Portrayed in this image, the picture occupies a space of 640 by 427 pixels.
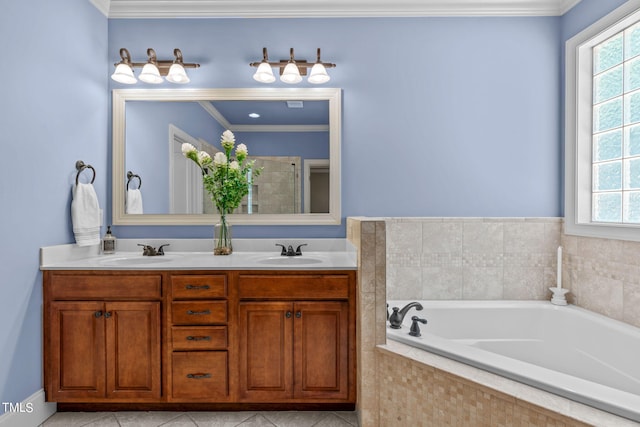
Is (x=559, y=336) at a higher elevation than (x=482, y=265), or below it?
below

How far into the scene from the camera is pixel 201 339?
190 cm

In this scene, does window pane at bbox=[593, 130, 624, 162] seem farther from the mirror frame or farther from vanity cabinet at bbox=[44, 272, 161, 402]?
vanity cabinet at bbox=[44, 272, 161, 402]

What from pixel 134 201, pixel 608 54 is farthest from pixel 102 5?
pixel 608 54

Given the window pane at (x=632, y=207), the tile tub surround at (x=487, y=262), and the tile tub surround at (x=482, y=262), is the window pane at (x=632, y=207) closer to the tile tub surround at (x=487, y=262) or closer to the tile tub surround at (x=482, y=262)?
the tile tub surround at (x=487, y=262)

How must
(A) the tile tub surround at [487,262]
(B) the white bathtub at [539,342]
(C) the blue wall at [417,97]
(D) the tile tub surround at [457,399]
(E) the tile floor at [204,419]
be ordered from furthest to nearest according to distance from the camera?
(C) the blue wall at [417,97], (E) the tile floor at [204,419], (A) the tile tub surround at [487,262], (B) the white bathtub at [539,342], (D) the tile tub surround at [457,399]

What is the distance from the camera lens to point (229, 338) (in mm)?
1895

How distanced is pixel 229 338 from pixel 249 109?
1560 millimetres

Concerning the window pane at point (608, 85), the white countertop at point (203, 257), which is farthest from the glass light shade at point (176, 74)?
the window pane at point (608, 85)

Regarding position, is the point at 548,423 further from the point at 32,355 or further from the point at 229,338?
the point at 32,355

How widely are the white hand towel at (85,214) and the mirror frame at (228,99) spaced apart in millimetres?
260

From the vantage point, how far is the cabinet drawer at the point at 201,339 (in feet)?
6.22

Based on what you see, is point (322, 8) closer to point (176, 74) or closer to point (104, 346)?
point (176, 74)

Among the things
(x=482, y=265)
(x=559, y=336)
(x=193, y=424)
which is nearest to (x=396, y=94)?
(x=482, y=265)

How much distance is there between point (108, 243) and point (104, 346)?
2.56 ft
